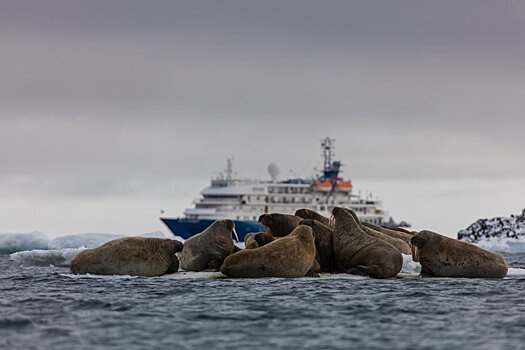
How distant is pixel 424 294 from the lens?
20219 millimetres

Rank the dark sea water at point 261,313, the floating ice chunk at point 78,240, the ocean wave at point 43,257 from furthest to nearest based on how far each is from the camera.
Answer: the floating ice chunk at point 78,240 < the ocean wave at point 43,257 < the dark sea water at point 261,313

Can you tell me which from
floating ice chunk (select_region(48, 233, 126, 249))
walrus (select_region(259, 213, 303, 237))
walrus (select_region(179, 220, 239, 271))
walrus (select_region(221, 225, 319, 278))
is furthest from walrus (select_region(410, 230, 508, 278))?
floating ice chunk (select_region(48, 233, 126, 249))

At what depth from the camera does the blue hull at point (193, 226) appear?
Result: 86750 millimetres

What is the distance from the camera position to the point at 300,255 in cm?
2361

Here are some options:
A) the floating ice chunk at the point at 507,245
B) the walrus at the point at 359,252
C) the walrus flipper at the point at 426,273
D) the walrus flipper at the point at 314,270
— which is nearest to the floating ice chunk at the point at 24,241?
the floating ice chunk at the point at 507,245

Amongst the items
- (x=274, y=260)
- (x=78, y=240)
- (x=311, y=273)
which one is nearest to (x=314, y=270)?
(x=311, y=273)

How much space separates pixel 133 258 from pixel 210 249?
6.88 feet

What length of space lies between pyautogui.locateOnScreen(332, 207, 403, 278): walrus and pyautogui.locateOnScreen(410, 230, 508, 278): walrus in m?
0.63

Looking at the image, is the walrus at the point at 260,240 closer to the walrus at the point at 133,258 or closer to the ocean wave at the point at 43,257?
the walrus at the point at 133,258

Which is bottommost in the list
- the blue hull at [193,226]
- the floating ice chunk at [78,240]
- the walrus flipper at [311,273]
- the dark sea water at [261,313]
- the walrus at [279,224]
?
the dark sea water at [261,313]

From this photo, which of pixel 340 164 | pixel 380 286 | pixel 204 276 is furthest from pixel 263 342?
pixel 340 164

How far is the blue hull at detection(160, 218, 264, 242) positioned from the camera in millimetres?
86750

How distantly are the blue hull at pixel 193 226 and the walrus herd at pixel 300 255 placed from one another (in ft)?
198

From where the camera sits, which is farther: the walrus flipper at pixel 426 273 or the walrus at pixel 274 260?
the walrus flipper at pixel 426 273
